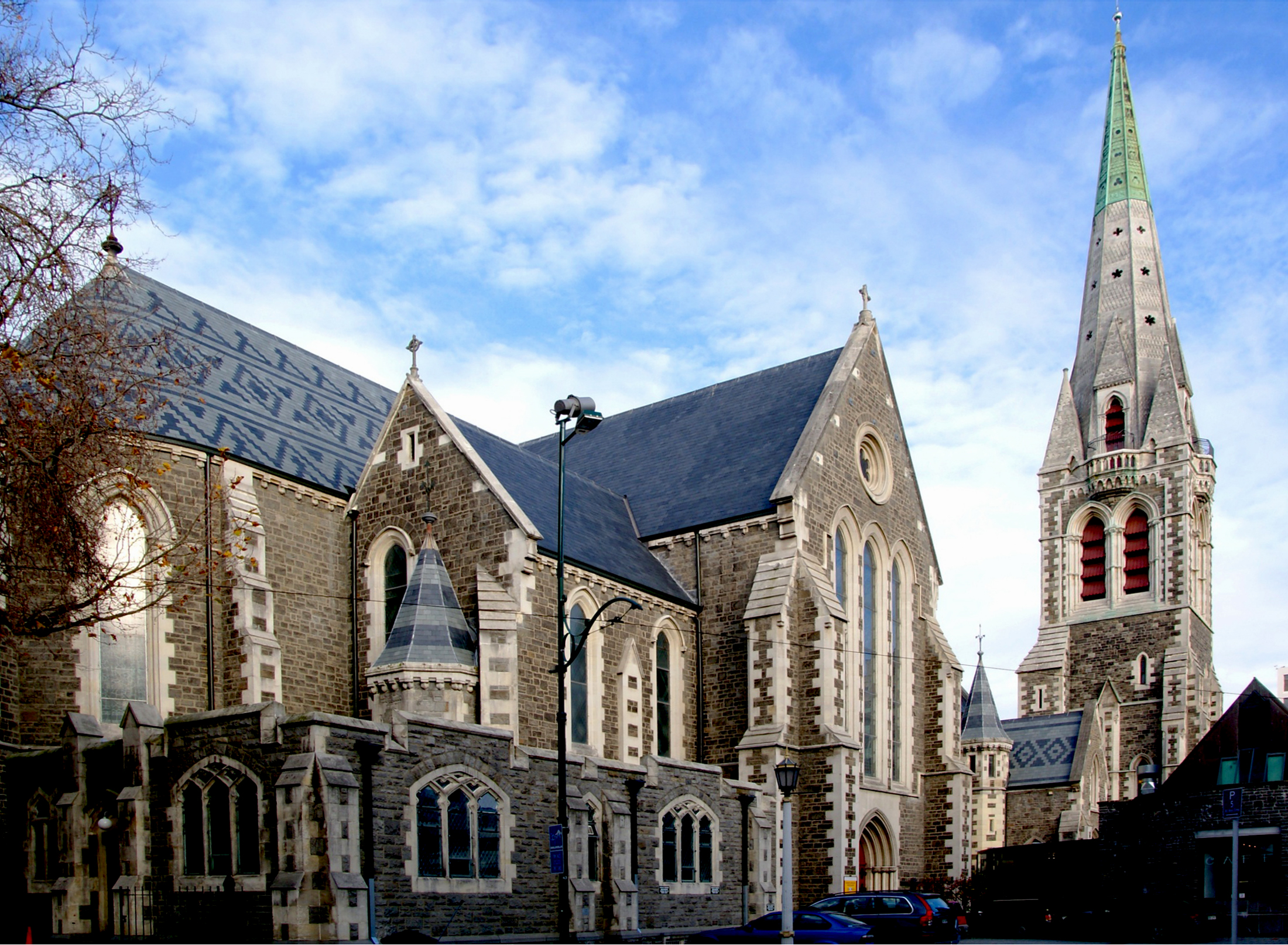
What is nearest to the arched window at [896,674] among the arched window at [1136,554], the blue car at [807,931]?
the blue car at [807,931]

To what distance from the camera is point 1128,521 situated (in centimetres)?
6250

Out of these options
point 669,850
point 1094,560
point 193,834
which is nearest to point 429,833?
point 193,834

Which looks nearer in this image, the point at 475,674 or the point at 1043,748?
the point at 475,674

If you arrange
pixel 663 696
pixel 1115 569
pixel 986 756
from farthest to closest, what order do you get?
pixel 1115 569 → pixel 986 756 → pixel 663 696

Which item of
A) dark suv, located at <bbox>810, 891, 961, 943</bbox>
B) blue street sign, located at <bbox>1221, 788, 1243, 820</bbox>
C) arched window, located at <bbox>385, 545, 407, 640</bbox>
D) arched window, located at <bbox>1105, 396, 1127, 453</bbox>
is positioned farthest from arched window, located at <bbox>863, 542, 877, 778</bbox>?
arched window, located at <bbox>1105, 396, 1127, 453</bbox>

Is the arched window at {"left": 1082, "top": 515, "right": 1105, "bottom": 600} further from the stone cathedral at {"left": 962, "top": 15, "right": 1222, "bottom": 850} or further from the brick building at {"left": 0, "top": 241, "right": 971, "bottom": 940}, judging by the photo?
the brick building at {"left": 0, "top": 241, "right": 971, "bottom": 940}

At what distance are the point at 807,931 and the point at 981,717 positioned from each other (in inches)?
1234

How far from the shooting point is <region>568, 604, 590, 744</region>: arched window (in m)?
27.2

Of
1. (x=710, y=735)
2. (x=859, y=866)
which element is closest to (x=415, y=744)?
(x=710, y=735)

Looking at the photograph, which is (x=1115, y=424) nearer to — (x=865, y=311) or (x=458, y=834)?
(x=865, y=311)

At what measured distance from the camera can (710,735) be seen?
31.0 meters

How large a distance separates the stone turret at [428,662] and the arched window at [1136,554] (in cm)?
4491

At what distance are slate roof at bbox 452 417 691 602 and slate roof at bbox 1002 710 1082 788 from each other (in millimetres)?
27563

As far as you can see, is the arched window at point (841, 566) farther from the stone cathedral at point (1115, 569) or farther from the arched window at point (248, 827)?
the stone cathedral at point (1115, 569)
